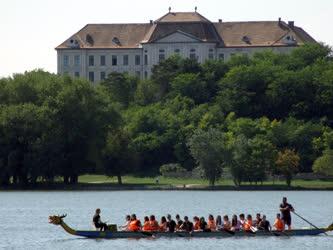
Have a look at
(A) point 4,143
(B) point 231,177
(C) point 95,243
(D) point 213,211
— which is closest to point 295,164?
(B) point 231,177

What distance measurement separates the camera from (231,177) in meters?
143

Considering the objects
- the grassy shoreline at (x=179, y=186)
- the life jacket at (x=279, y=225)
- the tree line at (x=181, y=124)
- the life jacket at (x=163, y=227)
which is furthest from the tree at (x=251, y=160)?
the life jacket at (x=163, y=227)

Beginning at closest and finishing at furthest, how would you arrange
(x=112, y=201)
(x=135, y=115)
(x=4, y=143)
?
(x=112, y=201) < (x=4, y=143) < (x=135, y=115)

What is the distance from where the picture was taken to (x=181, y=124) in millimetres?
171750

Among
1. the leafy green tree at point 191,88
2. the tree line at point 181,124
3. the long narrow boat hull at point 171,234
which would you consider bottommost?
the long narrow boat hull at point 171,234

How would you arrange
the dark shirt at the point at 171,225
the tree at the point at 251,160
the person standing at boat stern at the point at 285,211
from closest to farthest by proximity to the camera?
the dark shirt at the point at 171,225, the person standing at boat stern at the point at 285,211, the tree at the point at 251,160

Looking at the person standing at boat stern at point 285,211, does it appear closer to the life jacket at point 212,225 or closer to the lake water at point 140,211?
the lake water at point 140,211

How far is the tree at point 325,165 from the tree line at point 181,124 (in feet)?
0.32

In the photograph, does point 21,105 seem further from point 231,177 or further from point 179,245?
point 179,245

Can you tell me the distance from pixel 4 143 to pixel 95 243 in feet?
180

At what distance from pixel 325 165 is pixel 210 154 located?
12.1m

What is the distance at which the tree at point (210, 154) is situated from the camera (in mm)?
141125

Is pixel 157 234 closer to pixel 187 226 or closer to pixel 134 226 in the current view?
pixel 134 226

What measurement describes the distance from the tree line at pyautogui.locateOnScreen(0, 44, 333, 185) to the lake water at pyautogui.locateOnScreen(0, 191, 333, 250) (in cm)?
414
